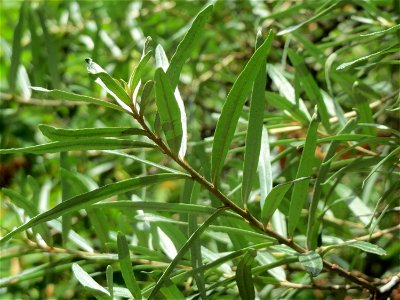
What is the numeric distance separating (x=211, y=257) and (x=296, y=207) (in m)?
0.16

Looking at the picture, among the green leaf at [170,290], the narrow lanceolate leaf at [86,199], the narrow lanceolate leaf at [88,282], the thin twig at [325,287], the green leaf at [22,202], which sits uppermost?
the narrow lanceolate leaf at [86,199]

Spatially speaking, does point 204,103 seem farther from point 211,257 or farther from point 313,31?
point 211,257

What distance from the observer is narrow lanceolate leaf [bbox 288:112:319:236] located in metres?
0.64

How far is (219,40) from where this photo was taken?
5.65ft

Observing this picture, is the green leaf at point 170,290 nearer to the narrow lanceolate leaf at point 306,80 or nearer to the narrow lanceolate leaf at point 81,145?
the narrow lanceolate leaf at point 81,145

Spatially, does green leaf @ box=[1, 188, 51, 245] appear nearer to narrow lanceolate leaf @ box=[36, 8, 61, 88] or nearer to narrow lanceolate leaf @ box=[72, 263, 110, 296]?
narrow lanceolate leaf @ box=[72, 263, 110, 296]

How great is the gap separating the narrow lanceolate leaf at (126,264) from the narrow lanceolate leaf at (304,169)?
0.50 feet

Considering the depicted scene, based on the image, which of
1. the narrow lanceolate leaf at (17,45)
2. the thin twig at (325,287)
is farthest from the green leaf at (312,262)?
the narrow lanceolate leaf at (17,45)

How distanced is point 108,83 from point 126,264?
0.54 ft

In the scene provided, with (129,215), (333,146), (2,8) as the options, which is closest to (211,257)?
(129,215)

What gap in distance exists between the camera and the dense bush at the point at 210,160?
618mm

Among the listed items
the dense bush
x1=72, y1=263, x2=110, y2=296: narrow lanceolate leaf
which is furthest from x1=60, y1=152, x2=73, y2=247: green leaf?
x1=72, y1=263, x2=110, y2=296: narrow lanceolate leaf

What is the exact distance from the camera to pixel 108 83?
59 centimetres

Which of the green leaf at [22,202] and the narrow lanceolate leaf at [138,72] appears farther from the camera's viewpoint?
the green leaf at [22,202]
